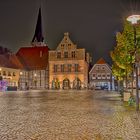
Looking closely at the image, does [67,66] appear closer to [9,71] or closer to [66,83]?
[66,83]

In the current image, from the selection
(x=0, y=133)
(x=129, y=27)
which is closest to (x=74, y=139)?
(x=0, y=133)

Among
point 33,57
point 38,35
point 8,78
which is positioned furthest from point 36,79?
point 38,35

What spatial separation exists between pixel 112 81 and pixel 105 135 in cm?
7511

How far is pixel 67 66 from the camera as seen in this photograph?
3078 inches

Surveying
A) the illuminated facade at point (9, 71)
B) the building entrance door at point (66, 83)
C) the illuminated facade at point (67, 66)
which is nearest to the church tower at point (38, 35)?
the illuminated facade at point (67, 66)

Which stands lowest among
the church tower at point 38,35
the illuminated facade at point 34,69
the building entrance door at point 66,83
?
the building entrance door at point 66,83

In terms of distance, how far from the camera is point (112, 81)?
270ft

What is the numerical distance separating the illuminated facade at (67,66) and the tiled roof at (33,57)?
11.8 feet

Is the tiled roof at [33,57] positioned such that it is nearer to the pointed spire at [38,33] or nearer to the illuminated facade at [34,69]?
the illuminated facade at [34,69]

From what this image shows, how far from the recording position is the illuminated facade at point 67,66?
76.8m

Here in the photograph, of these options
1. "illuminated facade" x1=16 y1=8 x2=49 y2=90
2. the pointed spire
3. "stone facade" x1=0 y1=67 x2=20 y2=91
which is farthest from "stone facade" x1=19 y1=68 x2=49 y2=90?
the pointed spire

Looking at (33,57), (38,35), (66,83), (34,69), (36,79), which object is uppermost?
(38,35)

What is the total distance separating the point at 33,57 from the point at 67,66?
12082 mm

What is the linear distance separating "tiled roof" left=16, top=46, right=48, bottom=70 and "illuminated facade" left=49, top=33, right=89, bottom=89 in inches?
142
